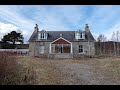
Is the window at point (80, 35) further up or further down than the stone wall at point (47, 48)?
further up

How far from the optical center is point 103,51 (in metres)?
17.2

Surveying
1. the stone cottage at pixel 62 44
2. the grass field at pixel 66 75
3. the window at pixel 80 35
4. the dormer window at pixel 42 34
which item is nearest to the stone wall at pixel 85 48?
the stone cottage at pixel 62 44

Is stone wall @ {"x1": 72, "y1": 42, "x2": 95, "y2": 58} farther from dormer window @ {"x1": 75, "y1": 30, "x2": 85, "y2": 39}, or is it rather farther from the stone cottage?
dormer window @ {"x1": 75, "y1": 30, "x2": 85, "y2": 39}

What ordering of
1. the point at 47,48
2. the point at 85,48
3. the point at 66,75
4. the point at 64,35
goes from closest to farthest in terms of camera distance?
1. the point at 66,75
2. the point at 85,48
3. the point at 47,48
4. the point at 64,35

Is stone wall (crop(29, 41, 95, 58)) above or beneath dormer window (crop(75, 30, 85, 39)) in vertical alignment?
beneath

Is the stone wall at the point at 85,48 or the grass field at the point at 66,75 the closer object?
the grass field at the point at 66,75

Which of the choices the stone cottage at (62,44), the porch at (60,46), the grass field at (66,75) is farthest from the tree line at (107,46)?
the grass field at (66,75)

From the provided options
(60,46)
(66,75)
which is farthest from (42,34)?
(66,75)

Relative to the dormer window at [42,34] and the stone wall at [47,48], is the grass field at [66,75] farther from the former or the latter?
the dormer window at [42,34]

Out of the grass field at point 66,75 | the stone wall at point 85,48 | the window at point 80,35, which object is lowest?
the grass field at point 66,75

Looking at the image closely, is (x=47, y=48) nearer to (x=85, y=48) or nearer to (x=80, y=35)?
(x=80, y=35)

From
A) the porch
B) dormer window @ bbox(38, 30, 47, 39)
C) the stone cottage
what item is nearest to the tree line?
the stone cottage
